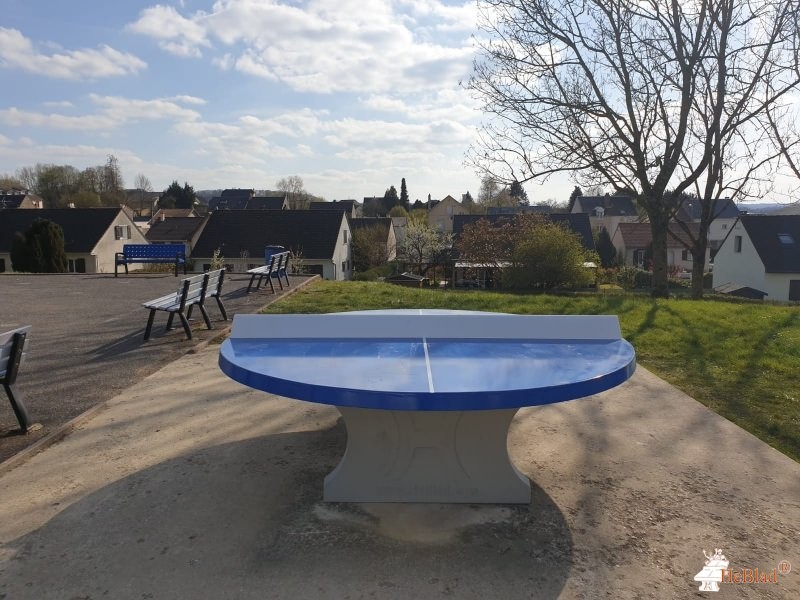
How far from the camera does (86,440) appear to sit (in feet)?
13.8

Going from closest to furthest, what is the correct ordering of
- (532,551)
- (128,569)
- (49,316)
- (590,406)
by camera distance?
(128,569) < (532,551) < (590,406) < (49,316)

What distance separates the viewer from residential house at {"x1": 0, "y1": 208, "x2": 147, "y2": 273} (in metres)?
36.2

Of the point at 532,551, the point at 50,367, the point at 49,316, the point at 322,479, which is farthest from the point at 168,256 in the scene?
the point at 532,551

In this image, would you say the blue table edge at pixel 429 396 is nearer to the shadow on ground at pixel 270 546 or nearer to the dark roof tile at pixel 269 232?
the shadow on ground at pixel 270 546

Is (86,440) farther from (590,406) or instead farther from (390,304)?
(390,304)

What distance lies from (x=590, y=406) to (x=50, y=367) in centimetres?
532

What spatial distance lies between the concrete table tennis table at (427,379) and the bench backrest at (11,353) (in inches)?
61.4

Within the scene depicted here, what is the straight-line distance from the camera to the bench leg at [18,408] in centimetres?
418

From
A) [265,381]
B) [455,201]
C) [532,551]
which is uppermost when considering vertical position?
[455,201]

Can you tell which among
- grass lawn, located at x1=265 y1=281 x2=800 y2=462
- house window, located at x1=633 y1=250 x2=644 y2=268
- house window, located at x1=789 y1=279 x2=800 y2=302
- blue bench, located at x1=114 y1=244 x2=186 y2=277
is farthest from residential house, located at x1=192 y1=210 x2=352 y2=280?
house window, located at x1=789 y1=279 x2=800 y2=302

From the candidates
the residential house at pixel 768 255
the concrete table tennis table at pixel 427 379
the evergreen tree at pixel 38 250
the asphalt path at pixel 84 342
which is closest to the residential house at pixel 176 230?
the evergreen tree at pixel 38 250

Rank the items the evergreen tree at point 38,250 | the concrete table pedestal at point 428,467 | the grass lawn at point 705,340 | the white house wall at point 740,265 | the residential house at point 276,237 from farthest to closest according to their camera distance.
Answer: the residential house at point 276,237 < the white house wall at point 740,265 < the evergreen tree at point 38,250 < the grass lawn at point 705,340 < the concrete table pedestal at point 428,467

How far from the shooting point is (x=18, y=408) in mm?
4219

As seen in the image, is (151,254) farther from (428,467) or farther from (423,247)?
(423,247)
